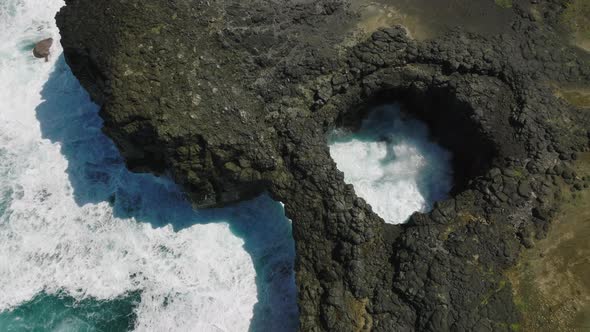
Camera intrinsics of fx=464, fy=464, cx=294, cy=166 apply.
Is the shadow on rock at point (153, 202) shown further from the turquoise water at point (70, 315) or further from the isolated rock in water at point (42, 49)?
the turquoise water at point (70, 315)

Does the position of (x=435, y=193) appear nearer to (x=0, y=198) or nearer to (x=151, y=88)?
(x=151, y=88)

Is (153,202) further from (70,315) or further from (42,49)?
(42,49)

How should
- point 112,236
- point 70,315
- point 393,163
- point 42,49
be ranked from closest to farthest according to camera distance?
point 70,315
point 112,236
point 393,163
point 42,49

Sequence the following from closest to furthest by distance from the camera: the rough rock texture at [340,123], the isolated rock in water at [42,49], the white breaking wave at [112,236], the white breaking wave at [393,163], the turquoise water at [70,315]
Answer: the rough rock texture at [340,123] → the turquoise water at [70,315] → the white breaking wave at [112,236] → the white breaking wave at [393,163] → the isolated rock in water at [42,49]

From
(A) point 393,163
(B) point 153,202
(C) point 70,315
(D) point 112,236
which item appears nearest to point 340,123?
(A) point 393,163

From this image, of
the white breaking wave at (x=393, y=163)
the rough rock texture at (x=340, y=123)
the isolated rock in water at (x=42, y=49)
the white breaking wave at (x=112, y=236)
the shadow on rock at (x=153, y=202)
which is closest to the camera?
the rough rock texture at (x=340, y=123)

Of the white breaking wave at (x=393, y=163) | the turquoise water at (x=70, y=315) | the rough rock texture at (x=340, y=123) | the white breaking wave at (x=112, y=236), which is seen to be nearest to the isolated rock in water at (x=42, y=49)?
the white breaking wave at (x=112, y=236)
